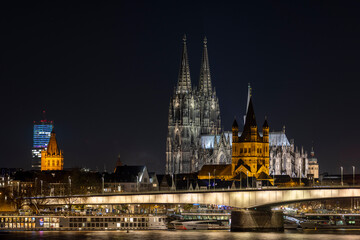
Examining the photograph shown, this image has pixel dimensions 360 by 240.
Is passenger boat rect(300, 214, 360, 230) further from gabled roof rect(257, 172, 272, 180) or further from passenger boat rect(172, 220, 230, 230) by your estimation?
gabled roof rect(257, 172, 272, 180)

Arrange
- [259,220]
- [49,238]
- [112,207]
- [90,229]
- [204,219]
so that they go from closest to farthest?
[49,238] < [259,220] < [90,229] < [204,219] < [112,207]

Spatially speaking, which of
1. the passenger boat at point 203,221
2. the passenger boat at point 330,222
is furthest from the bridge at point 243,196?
the passenger boat at point 330,222

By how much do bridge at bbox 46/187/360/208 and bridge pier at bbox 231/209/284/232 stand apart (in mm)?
1317

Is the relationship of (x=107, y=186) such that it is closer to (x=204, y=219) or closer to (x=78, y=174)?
(x=78, y=174)

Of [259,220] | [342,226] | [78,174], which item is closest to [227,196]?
[259,220]

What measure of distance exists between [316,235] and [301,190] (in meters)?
7.33

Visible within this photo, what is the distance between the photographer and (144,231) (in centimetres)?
12262

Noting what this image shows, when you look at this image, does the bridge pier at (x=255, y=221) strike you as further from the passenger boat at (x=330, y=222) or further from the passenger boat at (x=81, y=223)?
the passenger boat at (x=330, y=222)

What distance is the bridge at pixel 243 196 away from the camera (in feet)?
370

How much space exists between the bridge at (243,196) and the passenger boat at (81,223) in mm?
2931

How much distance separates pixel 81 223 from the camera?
415ft

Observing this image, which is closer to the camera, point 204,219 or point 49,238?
point 49,238

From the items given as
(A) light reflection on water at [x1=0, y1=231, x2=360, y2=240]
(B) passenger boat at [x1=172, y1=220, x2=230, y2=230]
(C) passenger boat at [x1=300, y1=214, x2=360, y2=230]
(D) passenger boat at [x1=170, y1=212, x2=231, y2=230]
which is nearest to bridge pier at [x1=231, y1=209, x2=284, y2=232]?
(A) light reflection on water at [x1=0, y1=231, x2=360, y2=240]

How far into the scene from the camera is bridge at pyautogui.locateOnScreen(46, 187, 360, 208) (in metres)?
113
